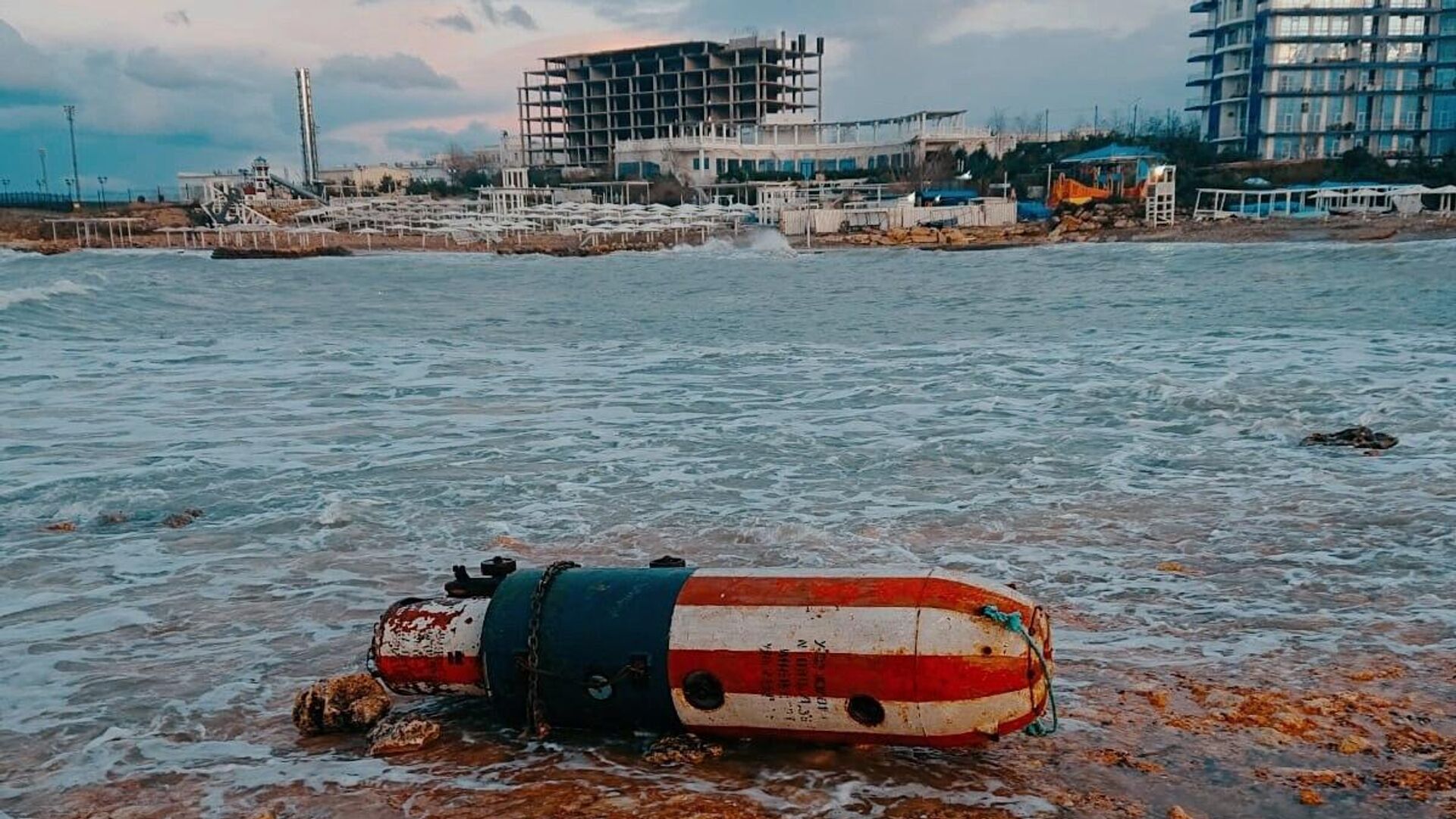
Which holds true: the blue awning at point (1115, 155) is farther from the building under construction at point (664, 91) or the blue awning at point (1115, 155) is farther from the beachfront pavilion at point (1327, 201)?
the building under construction at point (664, 91)

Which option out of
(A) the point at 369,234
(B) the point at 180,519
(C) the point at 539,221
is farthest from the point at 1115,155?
(B) the point at 180,519

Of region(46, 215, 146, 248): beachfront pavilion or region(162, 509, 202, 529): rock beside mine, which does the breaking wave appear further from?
region(46, 215, 146, 248): beachfront pavilion

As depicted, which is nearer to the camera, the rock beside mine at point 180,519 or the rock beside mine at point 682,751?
the rock beside mine at point 682,751

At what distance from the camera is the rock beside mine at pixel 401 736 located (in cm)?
475

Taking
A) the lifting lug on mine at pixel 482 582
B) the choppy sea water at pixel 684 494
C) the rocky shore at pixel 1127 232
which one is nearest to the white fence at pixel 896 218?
the rocky shore at pixel 1127 232

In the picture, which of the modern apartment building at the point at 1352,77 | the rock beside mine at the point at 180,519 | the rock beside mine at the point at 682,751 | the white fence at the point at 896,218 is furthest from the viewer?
the modern apartment building at the point at 1352,77

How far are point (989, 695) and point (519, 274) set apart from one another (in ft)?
136

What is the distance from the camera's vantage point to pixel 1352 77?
69.9 meters

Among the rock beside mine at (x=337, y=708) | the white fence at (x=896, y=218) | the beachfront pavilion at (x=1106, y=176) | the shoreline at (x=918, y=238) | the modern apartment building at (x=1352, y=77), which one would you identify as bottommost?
the rock beside mine at (x=337, y=708)

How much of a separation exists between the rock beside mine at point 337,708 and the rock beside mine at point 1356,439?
9155 millimetres

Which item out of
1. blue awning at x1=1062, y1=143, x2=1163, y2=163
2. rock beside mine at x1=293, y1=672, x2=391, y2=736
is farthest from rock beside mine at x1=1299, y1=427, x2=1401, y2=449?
blue awning at x1=1062, y1=143, x2=1163, y2=163

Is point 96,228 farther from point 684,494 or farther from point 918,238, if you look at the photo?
point 684,494

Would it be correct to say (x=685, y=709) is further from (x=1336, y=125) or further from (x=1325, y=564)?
(x=1336, y=125)

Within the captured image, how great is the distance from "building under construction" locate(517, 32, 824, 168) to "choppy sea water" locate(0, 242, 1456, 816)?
81.5 m
